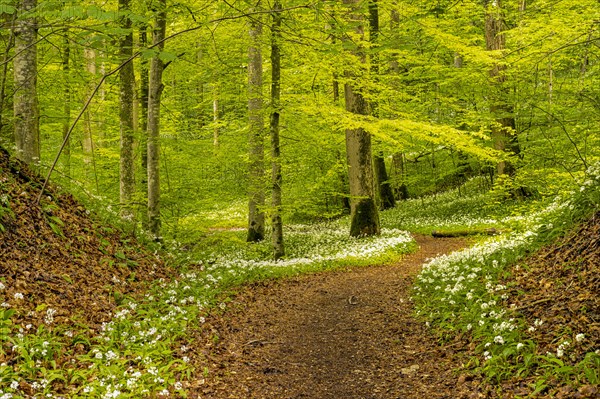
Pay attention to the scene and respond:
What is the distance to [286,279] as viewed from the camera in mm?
11406

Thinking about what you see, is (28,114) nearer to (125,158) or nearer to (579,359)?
(125,158)

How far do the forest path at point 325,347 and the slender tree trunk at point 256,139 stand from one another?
4028 millimetres

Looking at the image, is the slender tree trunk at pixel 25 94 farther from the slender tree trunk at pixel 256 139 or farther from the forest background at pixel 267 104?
the slender tree trunk at pixel 256 139

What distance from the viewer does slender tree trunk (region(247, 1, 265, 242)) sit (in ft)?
42.4

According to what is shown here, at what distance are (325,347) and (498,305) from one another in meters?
2.62

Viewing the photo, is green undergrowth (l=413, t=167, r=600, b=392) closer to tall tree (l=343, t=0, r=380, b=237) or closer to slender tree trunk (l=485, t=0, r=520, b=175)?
tall tree (l=343, t=0, r=380, b=237)

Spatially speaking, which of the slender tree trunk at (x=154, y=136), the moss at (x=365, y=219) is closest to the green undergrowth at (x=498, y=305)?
the moss at (x=365, y=219)

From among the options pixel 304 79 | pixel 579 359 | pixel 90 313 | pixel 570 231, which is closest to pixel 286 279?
pixel 90 313

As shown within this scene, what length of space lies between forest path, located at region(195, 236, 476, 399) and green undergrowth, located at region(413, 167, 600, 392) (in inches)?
15.7

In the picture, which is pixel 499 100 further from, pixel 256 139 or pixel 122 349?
pixel 122 349

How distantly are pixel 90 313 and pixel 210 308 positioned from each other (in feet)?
7.75

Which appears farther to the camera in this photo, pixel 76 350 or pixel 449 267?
pixel 449 267

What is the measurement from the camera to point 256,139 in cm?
1468

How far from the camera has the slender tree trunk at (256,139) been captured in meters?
12.9
